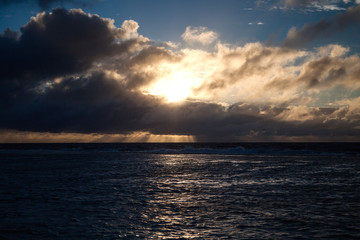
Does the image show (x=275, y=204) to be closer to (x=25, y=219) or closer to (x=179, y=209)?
(x=179, y=209)

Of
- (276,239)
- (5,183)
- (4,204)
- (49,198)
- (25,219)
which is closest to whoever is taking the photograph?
(276,239)

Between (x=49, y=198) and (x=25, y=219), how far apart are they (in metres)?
3.72

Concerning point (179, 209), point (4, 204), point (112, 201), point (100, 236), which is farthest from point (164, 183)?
point (100, 236)

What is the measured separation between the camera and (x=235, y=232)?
8.22 m

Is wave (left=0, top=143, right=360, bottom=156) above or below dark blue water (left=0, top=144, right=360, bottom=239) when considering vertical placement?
below

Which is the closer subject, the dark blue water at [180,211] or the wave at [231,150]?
the dark blue water at [180,211]

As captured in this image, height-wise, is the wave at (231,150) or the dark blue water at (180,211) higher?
the dark blue water at (180,211)

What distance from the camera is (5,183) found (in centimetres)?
1775

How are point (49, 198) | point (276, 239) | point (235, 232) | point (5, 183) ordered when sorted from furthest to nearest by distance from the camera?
point (5, 183) < point (49, 198) < point (235, 232) < point (276, 239)

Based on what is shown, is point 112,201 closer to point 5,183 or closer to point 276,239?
point 276,239

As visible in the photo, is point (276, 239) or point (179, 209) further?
point (179, 209)

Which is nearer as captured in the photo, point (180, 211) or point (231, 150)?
point (180, 211)

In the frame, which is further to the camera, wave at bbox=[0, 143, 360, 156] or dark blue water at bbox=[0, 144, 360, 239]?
wave at bbox=[0, 143, 360, 156]

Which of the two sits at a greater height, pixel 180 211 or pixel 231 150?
pixel 180 211
